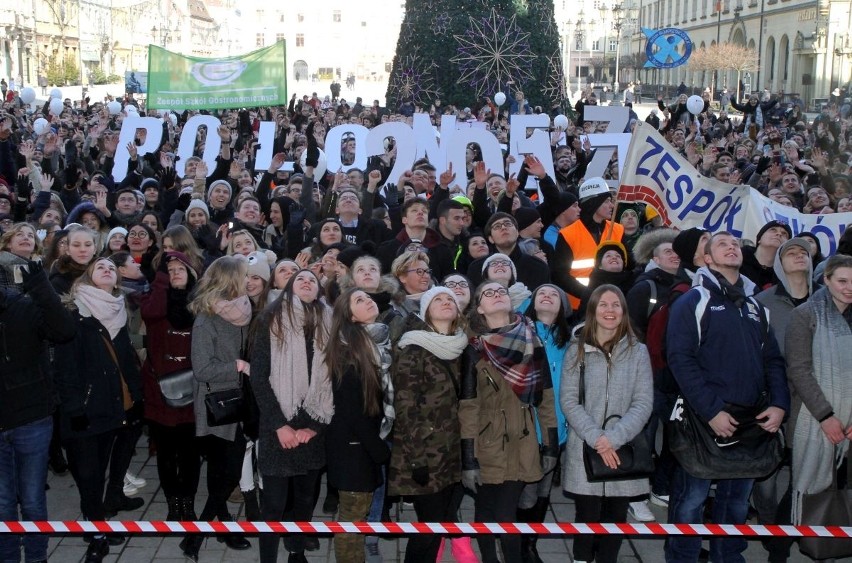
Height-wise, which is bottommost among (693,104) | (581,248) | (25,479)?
(25,479)

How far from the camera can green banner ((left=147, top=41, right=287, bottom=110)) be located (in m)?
13.7

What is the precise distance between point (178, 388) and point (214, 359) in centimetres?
33

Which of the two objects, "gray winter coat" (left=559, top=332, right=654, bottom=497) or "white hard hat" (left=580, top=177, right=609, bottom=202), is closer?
"gray winter coat" (left=559, top=332, right=654, bottom=497)

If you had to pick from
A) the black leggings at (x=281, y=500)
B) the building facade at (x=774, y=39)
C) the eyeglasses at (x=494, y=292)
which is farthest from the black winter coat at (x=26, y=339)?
the building facade at (x=774, y=39)

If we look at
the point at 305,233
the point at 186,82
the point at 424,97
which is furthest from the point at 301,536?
the point at 424,97

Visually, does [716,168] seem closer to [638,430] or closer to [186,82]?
[638,430]

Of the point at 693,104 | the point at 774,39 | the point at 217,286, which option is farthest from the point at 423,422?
the point at 774,39

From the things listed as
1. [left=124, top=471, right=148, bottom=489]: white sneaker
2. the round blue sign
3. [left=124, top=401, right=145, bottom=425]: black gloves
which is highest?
the round blue sign

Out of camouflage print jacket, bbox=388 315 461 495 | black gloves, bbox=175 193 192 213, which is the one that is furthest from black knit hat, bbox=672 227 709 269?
black gloves, bbox=175 193 192 213

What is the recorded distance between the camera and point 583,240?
6.61 meters

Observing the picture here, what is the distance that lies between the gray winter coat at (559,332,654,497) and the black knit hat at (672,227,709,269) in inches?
37.6

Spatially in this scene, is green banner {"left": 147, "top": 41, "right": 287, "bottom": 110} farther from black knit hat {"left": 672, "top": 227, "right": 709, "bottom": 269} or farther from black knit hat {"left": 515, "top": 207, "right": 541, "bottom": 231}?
black knit hat {"left": 672, "top": 227, "right": 709, "bottom": 269}

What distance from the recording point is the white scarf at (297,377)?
4391 mm

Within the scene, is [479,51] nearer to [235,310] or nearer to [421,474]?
[235,310]
